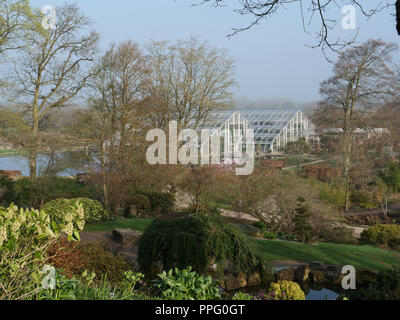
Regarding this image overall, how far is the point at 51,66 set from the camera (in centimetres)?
1680

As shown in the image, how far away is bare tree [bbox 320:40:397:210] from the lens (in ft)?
59.8

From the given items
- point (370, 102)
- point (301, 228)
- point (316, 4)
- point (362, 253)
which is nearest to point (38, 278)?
point (316, 4)

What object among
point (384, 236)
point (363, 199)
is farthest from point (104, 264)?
point (363, 199)

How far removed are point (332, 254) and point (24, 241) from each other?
22.2 feet

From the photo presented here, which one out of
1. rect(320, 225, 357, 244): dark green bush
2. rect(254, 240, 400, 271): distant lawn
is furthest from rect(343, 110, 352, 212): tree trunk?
rect(254, 240, 400, 271): distant lawn

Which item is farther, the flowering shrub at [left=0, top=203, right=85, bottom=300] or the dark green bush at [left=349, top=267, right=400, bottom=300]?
the dark green bush at [left=349, top=267, right=400, bottom=300]

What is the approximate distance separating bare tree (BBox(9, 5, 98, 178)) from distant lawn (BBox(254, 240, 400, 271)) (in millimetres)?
11154

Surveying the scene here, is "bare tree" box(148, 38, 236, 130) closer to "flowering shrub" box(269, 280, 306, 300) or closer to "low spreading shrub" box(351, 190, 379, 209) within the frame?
"low spreading shrub" box(351, 190, 379, 209)

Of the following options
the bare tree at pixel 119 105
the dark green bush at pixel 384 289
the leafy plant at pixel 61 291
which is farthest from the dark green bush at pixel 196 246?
the bare tree at pixel 119 105

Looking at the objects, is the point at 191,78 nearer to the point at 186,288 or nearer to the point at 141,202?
the point at 141,202

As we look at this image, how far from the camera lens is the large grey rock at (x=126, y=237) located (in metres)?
8.45

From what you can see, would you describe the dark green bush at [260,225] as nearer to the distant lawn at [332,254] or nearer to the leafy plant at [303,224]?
the leafy plant at [303,224]

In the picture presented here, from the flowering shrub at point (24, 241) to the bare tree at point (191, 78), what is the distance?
15.6 metres
